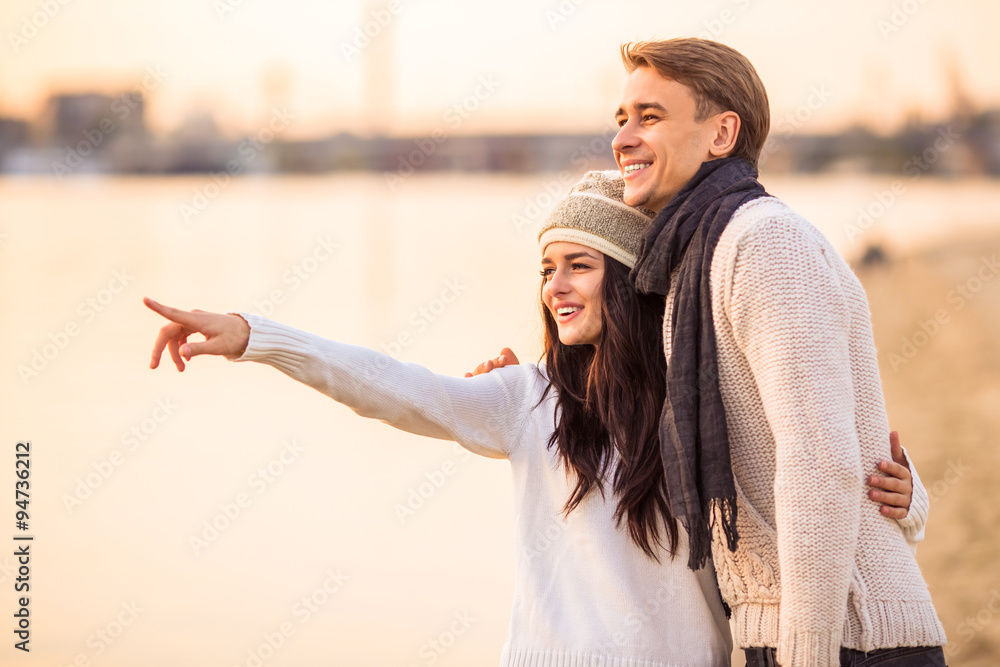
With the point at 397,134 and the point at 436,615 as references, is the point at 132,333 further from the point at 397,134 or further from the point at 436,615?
the point at 436,615

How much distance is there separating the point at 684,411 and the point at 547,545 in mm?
483

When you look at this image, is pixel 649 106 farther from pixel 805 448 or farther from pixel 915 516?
pixel 915 516

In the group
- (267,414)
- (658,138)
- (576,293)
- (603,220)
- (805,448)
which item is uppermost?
(658,138)

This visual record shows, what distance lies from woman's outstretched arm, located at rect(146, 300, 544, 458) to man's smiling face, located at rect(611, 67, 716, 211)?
1.53ft

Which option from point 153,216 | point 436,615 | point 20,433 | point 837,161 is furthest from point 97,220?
point 837,161

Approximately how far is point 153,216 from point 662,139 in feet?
19.8

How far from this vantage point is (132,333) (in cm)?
593

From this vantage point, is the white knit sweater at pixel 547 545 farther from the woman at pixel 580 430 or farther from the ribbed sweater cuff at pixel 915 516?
the ribbed sweater cuff at pixel 915 516

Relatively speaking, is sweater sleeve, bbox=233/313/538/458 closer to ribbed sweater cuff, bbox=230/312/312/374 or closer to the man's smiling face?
ribbed sweater cuff, bbox=230/312/312/374

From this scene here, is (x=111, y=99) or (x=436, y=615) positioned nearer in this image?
(x=436, y=615)

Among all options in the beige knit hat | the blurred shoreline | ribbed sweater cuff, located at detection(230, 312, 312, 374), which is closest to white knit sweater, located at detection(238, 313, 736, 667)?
ribbed sweater cuff, located at detection(230, 312, 312, 374)

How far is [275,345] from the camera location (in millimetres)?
1557

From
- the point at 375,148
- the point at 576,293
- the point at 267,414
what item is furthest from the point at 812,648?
the point at 375,148

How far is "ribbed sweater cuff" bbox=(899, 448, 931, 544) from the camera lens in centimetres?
140
